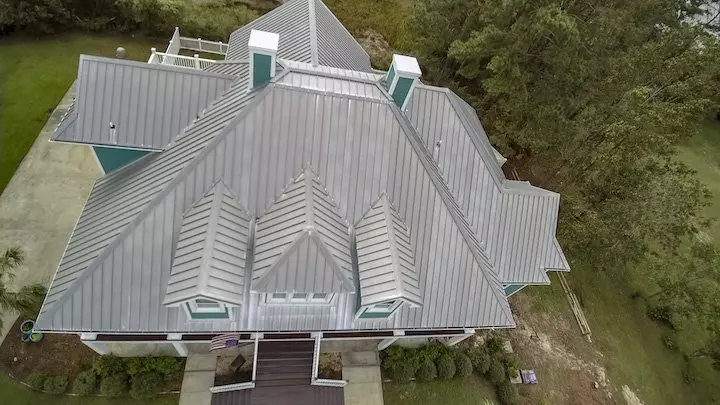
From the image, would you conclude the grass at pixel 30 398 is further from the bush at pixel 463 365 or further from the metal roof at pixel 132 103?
the bush at pixel 463 365

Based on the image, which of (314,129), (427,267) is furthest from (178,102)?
(427,267)

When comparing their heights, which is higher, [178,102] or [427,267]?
[178,102]

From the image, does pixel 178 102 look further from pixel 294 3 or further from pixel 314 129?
pixel 294 3

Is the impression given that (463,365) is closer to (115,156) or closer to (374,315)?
(374,315)

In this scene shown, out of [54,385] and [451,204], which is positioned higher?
[451,204]

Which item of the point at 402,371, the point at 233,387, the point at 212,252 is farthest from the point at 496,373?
the point at 212,252

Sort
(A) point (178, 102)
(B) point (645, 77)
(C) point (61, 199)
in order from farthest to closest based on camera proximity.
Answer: (B) point (645, 77), (C) point (61, 199), (A) point (178, 102)

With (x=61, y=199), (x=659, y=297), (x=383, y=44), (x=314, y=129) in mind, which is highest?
(x=383, y=44)
